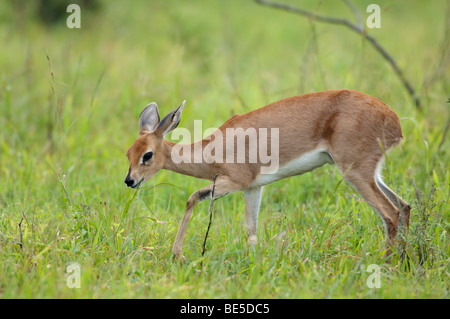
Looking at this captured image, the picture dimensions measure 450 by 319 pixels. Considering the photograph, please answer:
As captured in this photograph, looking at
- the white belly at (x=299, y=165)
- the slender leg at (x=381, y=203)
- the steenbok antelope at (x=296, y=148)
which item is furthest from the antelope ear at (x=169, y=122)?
the slender leg at (x=381, y=203)

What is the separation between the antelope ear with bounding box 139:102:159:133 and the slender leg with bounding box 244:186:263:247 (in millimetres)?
961

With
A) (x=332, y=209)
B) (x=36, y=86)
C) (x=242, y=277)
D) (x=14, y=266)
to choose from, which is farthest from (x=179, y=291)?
(x=36, y=86)

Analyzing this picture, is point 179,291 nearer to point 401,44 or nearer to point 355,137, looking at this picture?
point 355,137

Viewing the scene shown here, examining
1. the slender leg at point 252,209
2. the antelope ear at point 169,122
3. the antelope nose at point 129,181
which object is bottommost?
the slender leg at point 252,209

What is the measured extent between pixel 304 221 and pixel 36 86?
5.55 m

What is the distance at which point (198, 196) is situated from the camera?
191 inches

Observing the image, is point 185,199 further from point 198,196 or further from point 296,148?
point 296,148

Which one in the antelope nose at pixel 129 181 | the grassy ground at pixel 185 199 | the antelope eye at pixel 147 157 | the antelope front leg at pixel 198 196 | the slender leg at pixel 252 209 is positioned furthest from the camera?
the slender leg at pixel 252 209

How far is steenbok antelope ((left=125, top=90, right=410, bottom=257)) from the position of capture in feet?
16.0

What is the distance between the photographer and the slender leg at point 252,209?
5.19 meters

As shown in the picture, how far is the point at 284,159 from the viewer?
198 inches

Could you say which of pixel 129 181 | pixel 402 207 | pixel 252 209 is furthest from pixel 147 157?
pixel 402 207

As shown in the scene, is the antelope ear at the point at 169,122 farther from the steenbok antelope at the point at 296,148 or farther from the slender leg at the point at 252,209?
the slender leg at the point at 252,209

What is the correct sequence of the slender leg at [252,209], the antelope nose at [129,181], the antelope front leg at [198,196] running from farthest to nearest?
the slender leg at [252,209] < the antelope nose at [129,181] < the antelope front leg at [198,196]
